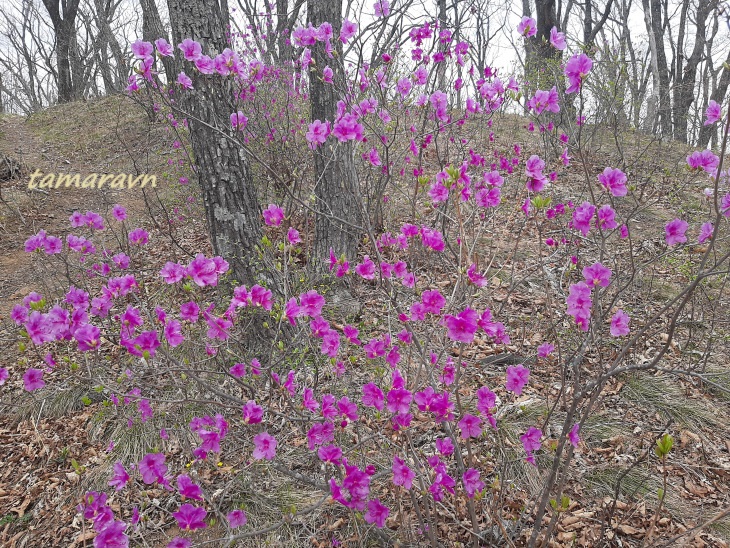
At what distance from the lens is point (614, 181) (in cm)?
168

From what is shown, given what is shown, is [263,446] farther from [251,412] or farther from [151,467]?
[151,467]

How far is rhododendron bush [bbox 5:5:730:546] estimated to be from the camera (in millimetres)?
1589

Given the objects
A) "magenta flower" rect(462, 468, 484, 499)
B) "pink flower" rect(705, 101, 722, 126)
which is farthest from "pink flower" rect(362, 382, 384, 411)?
"pink flower" rect(705, 101, 722, 126)

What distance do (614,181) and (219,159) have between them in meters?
2.35

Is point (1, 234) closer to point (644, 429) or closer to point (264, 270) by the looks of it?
point (264, 270)

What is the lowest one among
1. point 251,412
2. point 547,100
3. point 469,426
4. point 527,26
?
point 469,426

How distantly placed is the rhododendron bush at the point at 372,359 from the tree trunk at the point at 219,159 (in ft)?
0.40

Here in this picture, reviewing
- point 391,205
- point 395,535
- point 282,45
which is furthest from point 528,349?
point 282,45

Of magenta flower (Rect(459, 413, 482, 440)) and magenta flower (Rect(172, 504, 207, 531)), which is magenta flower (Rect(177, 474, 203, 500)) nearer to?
magenta flower (Rect(172, 504, 207, 531))

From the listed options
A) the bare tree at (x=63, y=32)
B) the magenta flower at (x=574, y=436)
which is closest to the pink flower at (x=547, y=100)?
the magenta flower at (x=574, y=436)

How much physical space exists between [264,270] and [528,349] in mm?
2050

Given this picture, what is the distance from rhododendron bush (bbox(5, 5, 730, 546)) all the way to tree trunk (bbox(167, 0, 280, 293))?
0.12 m

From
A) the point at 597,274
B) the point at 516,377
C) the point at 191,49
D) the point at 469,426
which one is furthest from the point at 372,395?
the point at 191,49

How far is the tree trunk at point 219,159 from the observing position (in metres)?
2.87
